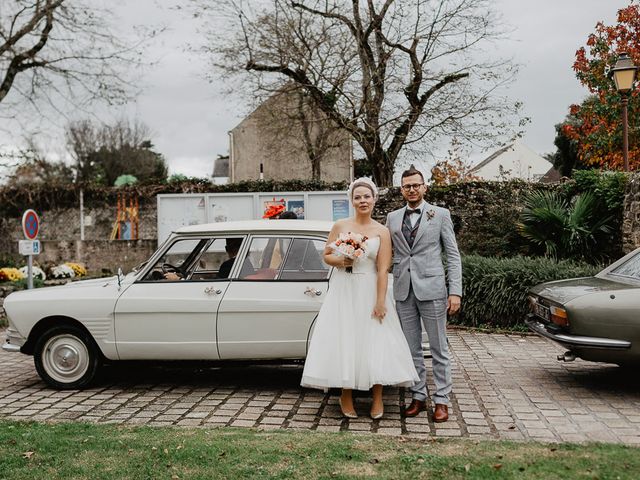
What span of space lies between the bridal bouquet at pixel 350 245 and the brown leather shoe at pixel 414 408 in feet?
4.73

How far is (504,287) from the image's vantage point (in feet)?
35.3

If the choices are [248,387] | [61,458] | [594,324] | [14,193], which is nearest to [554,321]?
[594,324]

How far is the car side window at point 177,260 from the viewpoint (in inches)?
269

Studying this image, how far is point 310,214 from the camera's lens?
16234mm

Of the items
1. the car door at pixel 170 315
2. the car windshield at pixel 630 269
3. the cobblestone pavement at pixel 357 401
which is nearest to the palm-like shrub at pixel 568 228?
the cobblestone pavement at pixel 357 401

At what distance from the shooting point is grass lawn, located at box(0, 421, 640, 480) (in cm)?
412

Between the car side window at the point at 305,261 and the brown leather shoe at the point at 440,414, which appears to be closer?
the brown leather shoe at the point at 440,414

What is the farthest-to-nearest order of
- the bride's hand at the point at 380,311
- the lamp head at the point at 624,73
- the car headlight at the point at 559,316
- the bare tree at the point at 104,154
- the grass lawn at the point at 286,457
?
the bare tree at the point at 104,154 → the lamp head at the point at 624,73 → the car headlight at the point at 559,316 → the bride's hand at the point at 380,311 → the grass lawn at the point at 286,457

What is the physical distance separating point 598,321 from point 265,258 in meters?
3.27

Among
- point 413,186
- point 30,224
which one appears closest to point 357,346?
point 413,186

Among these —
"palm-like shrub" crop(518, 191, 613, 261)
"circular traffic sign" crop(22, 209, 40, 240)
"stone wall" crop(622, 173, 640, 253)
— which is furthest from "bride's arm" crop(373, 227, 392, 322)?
"stone wall" crop(622, 173, 640, 253)

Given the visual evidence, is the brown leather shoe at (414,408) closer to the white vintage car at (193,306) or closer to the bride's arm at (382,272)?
the bride's arm at (382,272)

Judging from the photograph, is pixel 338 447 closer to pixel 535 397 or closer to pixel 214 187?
pixel 535 397

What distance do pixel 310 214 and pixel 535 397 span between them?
10.4 m
